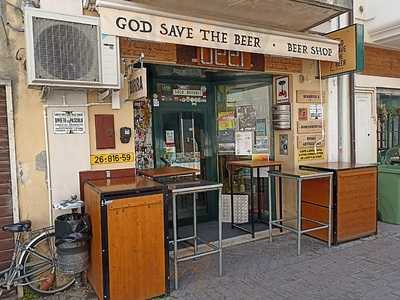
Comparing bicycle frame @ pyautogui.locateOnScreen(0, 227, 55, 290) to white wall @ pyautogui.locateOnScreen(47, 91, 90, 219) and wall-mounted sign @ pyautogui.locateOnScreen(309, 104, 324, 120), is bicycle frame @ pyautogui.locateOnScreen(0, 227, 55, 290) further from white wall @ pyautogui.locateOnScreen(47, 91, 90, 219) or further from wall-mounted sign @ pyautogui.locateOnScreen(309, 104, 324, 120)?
wall-mounted sign @ pyautogui.locateOnScreen(309, 104, 324, 120)

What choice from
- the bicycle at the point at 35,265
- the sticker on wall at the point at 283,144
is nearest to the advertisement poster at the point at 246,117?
the sticker on wall at the point at 283,144

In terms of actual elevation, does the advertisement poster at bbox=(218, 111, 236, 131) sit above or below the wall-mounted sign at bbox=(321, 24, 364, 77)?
below

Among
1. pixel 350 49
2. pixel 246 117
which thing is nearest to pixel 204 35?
pixel 246 117

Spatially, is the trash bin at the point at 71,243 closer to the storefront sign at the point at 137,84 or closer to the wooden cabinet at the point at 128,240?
the wooden cabinet at the point at 128,240

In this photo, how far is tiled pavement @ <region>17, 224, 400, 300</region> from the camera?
3.41 metres

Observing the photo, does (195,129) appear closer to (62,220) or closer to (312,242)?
(312,242)

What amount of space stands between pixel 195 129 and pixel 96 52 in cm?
263

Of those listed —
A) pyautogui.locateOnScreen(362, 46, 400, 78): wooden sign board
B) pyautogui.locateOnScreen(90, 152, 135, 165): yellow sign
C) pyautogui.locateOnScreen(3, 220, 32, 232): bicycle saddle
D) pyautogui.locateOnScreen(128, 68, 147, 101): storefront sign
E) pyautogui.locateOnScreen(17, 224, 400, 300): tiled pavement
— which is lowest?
pyautogui.locateOnScreen(17, 224, 400, 300): tiled pavement

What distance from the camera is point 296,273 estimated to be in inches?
152

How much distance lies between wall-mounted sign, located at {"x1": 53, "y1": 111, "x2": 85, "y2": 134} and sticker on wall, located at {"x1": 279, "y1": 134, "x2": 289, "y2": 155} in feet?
9.97

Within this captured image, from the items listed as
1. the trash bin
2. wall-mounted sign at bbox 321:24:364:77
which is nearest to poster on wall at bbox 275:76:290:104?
wall-mounted sign at bbox 321:24:364:77

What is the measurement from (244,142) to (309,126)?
1.06 m

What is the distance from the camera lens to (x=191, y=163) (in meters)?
5.66

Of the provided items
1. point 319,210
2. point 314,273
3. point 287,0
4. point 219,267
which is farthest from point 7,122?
point 319,210
